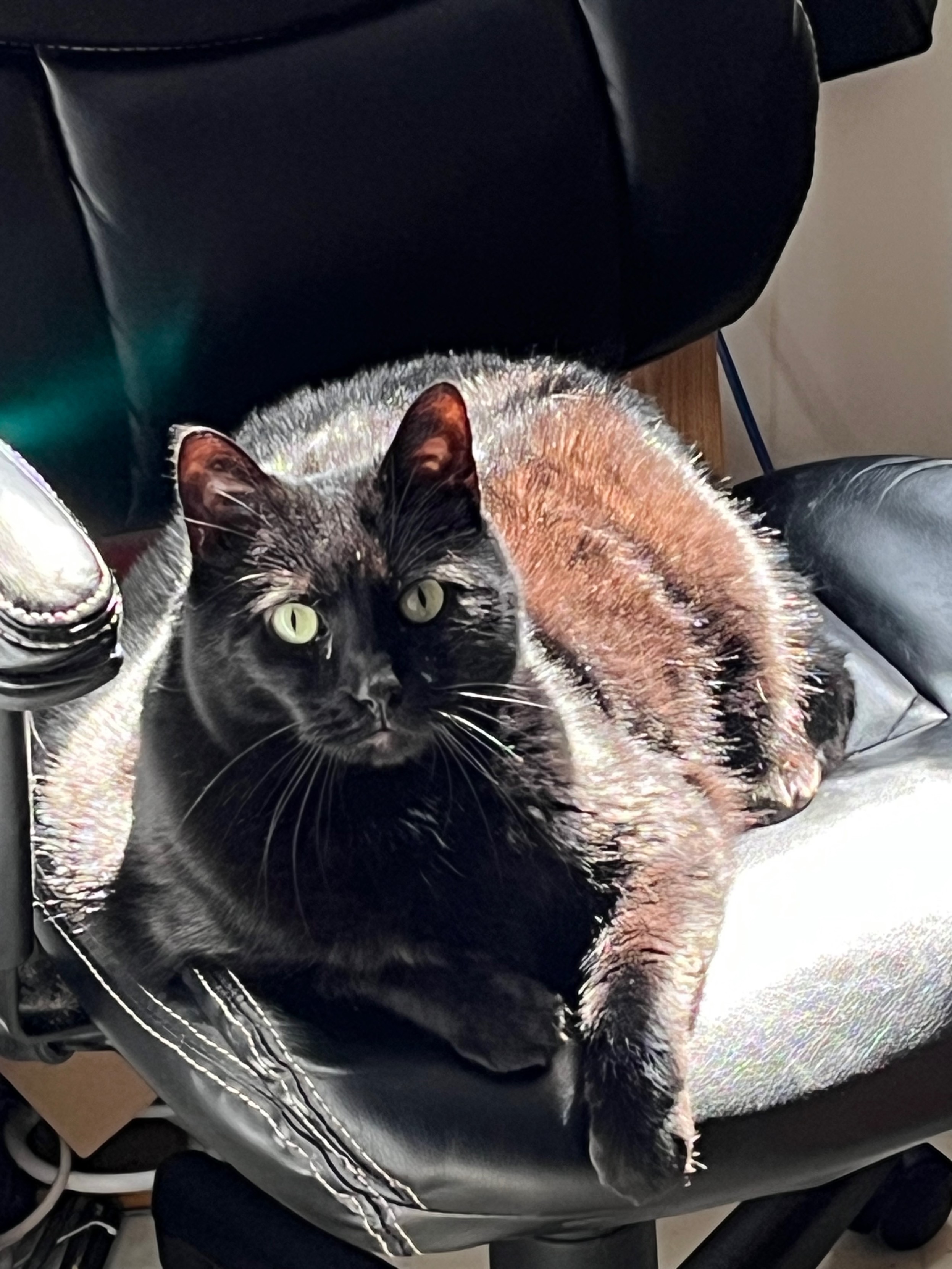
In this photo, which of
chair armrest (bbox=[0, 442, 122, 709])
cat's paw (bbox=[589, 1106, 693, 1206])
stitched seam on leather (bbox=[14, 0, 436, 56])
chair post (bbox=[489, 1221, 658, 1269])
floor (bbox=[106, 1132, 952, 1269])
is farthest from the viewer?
floor (bbox=[106, 1132, 952, 1269])

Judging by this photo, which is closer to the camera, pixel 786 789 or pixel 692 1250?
pixel 786 789

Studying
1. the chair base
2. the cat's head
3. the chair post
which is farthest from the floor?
the cat's head

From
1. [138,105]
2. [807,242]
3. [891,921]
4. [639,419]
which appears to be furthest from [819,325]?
[891,921]

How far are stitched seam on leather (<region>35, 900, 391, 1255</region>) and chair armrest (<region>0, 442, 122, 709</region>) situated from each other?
217mm

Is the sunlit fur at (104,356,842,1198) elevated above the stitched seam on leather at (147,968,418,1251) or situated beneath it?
elevated above

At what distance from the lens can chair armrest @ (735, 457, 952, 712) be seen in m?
0.83

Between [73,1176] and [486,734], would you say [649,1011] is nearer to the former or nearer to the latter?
[486,734]

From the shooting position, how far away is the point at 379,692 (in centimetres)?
58

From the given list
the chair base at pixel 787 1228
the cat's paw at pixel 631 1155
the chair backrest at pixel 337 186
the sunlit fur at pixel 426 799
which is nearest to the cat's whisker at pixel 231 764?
the sunlit fur at pixel 426 799

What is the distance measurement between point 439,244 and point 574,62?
0.15 metres

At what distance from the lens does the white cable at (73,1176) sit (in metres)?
1.18

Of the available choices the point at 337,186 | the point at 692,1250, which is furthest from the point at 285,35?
the point at 692,1250

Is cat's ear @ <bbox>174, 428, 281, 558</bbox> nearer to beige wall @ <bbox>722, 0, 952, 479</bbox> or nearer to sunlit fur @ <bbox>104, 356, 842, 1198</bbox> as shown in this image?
sunlit fur @ <bbox>104, 356, 842, 1198</bbox>

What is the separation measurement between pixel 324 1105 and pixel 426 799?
0.15 metres
